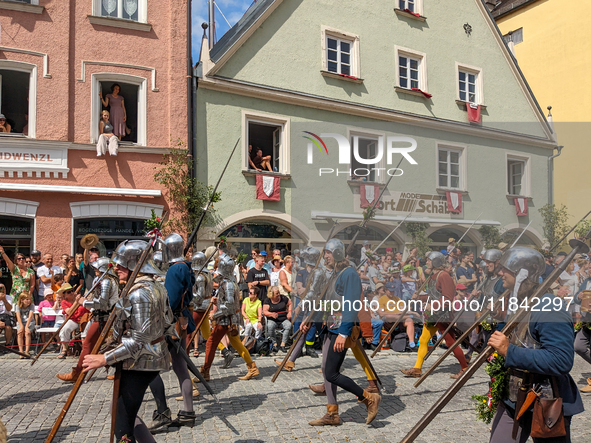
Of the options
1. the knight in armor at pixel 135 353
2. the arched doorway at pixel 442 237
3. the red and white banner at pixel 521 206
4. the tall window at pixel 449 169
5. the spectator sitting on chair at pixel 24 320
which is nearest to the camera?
the knight in armor at pixel 135 353

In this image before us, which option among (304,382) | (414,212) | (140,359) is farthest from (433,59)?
(140,359)

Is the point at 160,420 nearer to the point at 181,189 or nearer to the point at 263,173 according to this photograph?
the point at 181,189

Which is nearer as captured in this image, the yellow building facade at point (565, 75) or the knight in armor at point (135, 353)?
the knight in armor at point (135, 353)

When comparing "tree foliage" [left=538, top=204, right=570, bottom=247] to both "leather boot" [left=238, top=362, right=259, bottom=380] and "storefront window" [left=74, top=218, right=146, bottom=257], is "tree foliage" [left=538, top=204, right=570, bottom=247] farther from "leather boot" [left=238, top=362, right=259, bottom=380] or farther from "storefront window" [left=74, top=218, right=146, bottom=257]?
"leather boot" [left=238, top=362, right=259, bottom=380]

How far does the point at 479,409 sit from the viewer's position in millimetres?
3527

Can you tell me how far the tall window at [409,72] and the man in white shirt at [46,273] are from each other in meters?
11.7

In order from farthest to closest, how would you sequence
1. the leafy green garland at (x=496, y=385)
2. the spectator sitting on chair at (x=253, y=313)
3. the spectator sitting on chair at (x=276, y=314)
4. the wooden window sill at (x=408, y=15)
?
the wooden window sill at (x=408, y=15), the spectator sitting on chair at (x=276, y=314), the spectator sitting on chair at (x=253, y=313), the leafy green garland at (x=496, y=385)

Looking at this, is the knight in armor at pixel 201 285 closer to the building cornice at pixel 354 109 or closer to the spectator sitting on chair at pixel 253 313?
the spectator sitting on chair at pixel 253 313

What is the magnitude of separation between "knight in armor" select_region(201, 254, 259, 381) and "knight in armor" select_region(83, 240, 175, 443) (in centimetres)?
331

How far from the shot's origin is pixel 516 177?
63.7 ft

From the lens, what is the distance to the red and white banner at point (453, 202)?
1723cm

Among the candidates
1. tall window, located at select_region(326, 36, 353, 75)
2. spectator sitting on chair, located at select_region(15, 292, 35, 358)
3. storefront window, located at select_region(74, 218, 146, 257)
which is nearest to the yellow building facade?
tall window, located at select_region(326, 36, 353, 75)

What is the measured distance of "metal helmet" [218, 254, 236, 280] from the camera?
293 inches

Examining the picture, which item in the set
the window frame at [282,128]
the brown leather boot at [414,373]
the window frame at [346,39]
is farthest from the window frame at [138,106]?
the brown leather boot at [414,373]
